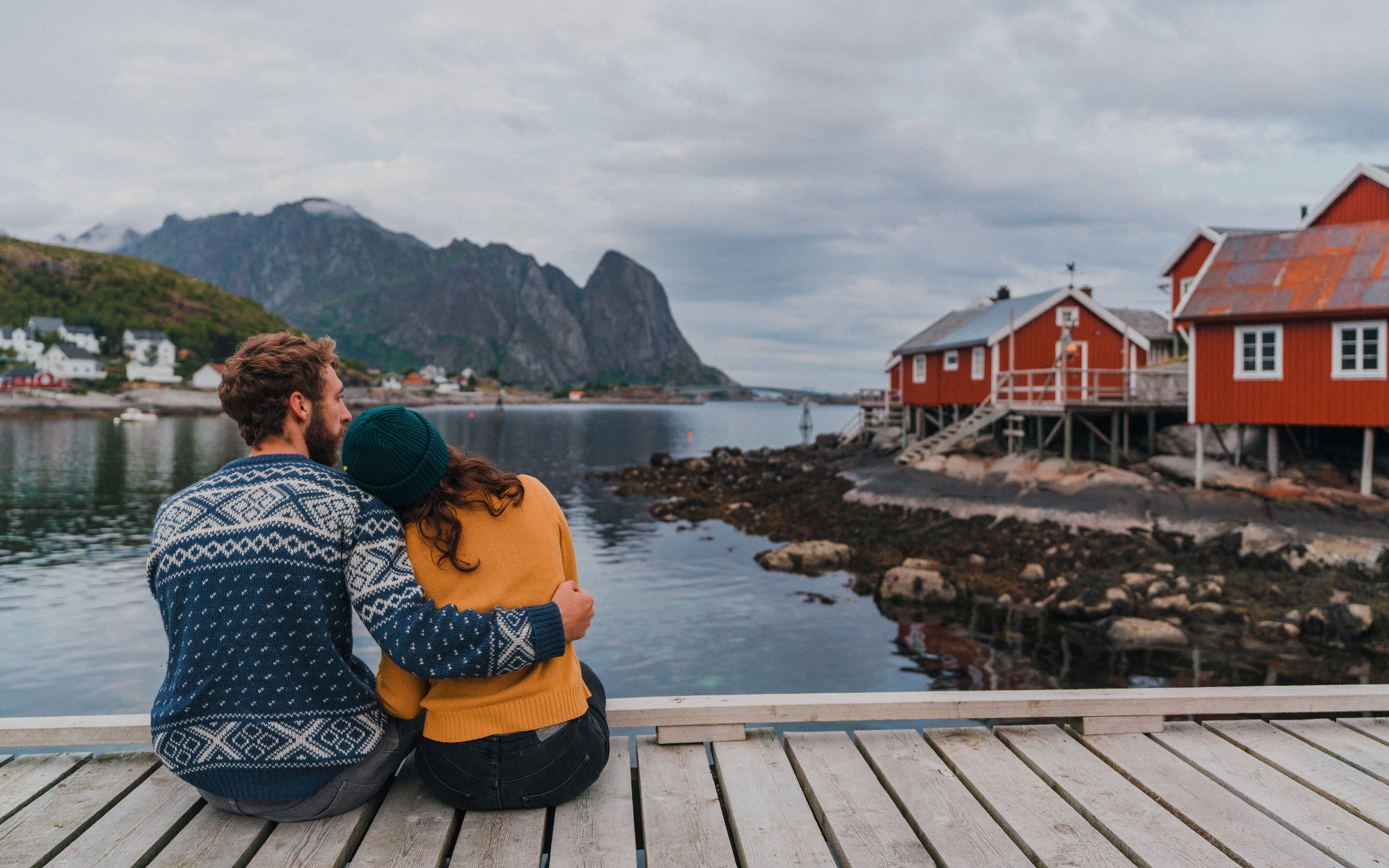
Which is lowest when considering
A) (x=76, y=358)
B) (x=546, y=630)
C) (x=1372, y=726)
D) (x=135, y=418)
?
(x=1372, y=726)

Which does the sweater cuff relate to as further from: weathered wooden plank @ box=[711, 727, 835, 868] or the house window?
the house window

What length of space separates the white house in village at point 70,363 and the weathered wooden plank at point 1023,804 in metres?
146

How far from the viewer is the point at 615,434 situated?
8819 cm

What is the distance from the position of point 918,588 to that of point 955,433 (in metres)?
12.4

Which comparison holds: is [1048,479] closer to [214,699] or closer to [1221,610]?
[1221,610]

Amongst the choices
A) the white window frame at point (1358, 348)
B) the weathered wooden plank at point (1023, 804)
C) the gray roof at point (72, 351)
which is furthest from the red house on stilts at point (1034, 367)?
the gray roof at point (72, 351)

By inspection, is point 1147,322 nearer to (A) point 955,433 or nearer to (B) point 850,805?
(A) point 955,433

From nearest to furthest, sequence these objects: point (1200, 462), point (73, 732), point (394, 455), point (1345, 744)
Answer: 1. point (394, 455)
2. point (73, 732)
3. point (1345, 744)
4. point (1200, 462)

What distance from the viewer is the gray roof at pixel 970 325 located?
32.2 metres

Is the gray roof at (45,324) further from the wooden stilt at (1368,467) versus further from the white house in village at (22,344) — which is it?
the wooden stilt at (1368,467)

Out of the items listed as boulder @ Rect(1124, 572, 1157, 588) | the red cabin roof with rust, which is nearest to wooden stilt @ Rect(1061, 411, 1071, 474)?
the red cabin roof with rust

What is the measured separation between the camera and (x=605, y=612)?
17547mm

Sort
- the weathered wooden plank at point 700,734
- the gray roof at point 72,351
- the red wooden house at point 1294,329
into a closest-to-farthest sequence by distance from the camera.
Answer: the weathered wooden plank at point 700,734
the red wooden house at point 1294,329
the gray roof at point 72,351

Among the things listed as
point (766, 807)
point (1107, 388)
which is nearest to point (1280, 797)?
point (766, 807)
